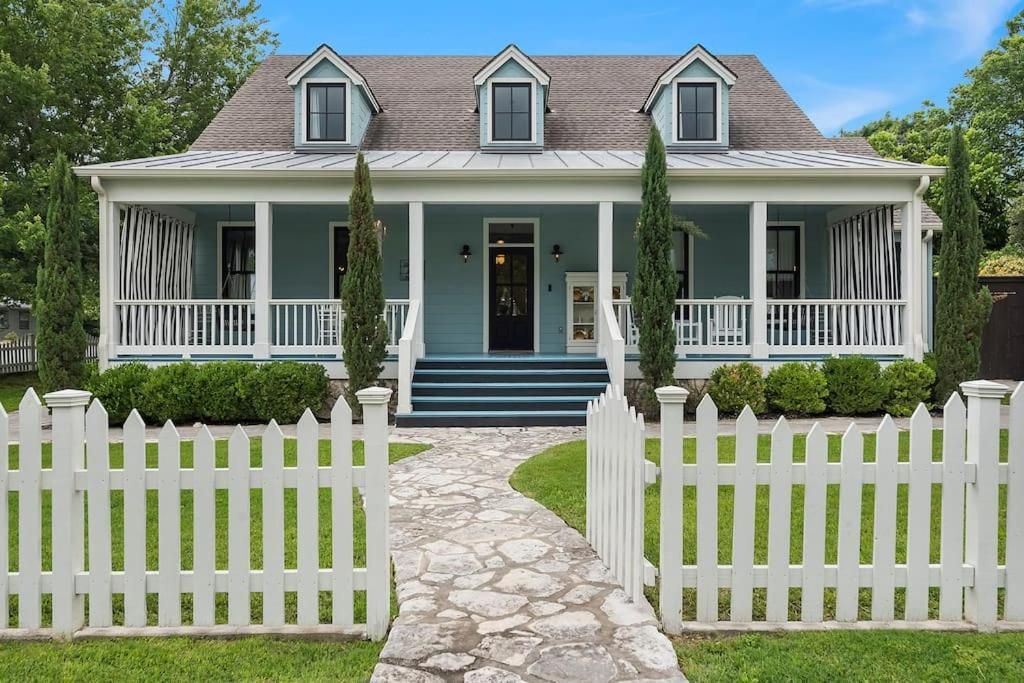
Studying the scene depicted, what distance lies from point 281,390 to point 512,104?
6.73 meters

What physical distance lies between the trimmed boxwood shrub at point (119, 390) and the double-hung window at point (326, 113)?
17.7 ft

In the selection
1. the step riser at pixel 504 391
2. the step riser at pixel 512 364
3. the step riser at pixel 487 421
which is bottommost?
the step riser at pixel 487 421

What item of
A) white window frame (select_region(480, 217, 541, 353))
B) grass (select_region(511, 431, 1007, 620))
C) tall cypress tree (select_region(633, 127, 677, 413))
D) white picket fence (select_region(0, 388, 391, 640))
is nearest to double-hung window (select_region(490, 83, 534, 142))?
white window frame (select_region(480, 217, 541, 353))

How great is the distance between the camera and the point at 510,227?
12.4 meters

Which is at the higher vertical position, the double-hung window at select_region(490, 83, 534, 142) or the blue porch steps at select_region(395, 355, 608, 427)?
the double-hung window at select_region(490, 83, 534, 142)

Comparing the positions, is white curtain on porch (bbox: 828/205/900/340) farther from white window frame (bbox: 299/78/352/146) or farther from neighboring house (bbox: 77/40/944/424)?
white window frame (bbox: 299/78/352/146)

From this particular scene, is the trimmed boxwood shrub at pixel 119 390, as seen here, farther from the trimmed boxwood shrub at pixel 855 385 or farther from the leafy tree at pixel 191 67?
the leafy tree at pixel 191 67

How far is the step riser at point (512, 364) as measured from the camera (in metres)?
10.1

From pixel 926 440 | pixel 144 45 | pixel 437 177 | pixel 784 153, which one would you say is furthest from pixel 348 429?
pixel 144 45

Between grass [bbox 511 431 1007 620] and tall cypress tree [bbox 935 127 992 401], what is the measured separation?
8.61 ft

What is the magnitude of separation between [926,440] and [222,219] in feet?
39.3

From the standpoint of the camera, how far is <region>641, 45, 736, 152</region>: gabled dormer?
1216cm

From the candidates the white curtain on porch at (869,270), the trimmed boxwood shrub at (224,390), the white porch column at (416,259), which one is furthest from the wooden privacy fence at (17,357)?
the white curtain on porch at (869,270)

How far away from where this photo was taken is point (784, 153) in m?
12.1
